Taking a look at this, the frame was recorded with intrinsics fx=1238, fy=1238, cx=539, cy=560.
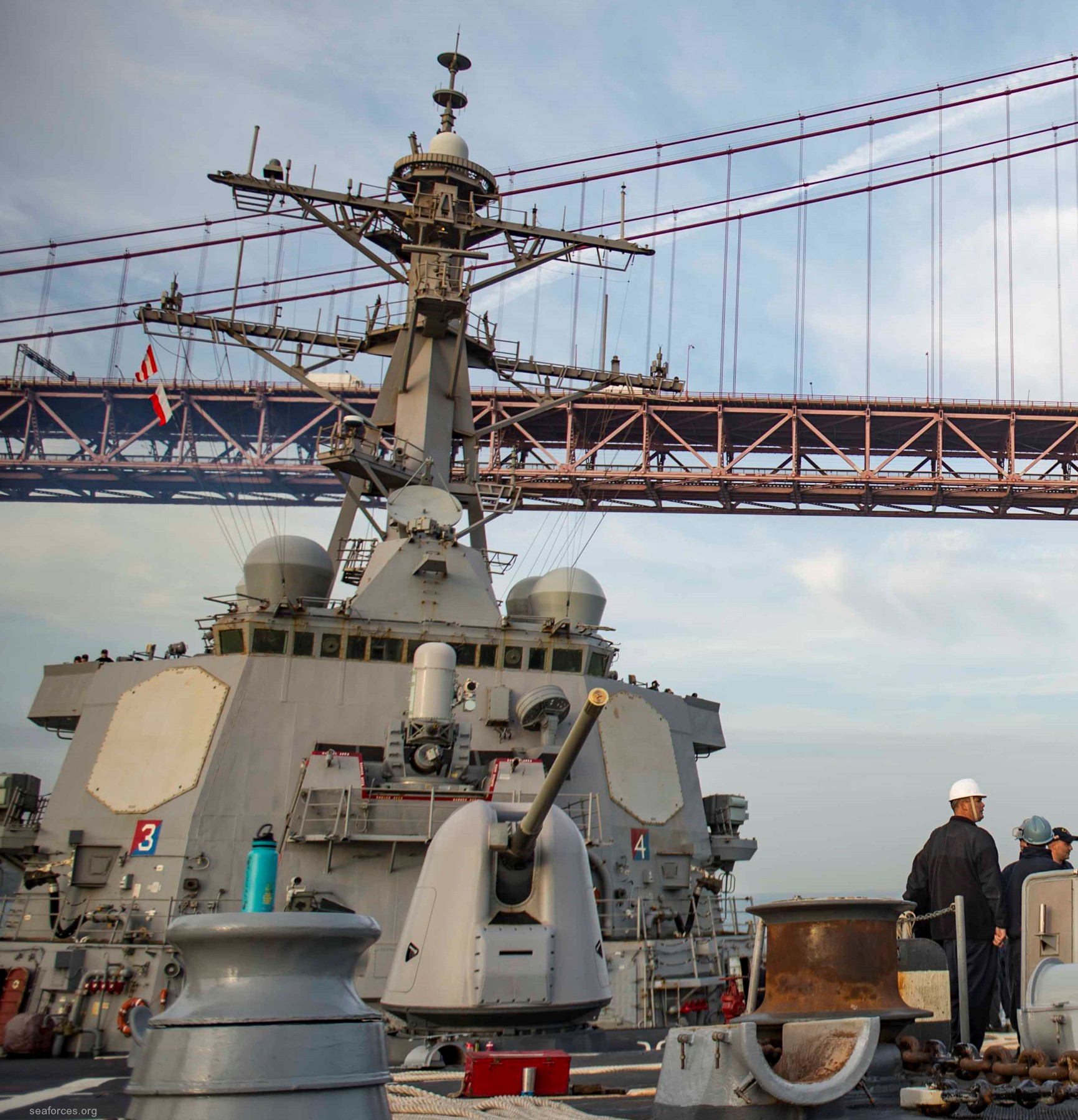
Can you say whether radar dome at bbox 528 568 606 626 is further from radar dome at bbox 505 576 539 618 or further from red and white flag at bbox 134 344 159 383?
red and white flag at bbox 134 344 159 383

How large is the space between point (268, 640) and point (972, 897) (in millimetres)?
9126

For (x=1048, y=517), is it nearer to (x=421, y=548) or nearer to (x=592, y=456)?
(x=592, y=456)

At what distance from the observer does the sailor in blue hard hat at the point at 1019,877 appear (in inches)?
246

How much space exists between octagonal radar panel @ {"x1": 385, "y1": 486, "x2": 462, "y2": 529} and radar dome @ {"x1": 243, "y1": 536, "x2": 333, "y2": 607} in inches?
42.8

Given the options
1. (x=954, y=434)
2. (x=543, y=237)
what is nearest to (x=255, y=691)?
(x=543, y=237)

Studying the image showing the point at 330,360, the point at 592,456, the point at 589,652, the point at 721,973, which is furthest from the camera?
the point at 592,456

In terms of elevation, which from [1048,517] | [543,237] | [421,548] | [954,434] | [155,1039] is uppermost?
[954,434]

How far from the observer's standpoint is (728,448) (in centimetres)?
4116

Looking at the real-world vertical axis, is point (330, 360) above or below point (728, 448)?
below

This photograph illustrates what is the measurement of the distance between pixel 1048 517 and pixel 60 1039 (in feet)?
121

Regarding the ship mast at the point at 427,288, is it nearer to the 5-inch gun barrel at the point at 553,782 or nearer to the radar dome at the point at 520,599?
the radar dome at the point at 520,599

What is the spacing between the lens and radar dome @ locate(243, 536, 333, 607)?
48.2ft

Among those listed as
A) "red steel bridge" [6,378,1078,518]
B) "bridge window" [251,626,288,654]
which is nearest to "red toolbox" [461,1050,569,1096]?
"bridge window" [251,626,288,654]

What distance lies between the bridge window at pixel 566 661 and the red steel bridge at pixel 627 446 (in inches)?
948
